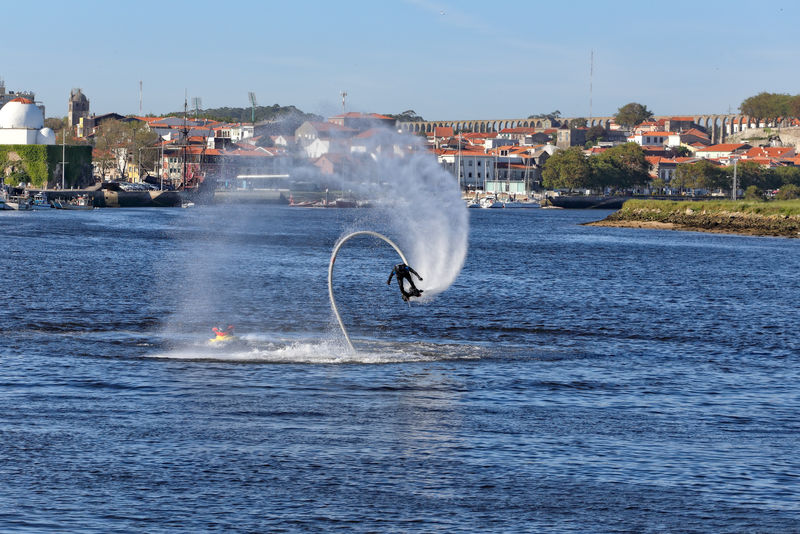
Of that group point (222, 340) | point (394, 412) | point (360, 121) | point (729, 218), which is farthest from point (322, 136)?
point (729, 218)

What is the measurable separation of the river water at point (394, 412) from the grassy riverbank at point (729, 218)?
335 ft

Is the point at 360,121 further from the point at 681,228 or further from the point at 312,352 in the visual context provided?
the point at 681,228

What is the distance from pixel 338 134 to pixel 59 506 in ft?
67.3

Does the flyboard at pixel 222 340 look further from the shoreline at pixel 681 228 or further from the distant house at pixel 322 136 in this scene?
the shoreline at pixel 681 228

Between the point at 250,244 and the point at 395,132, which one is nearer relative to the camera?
the point at 395,132

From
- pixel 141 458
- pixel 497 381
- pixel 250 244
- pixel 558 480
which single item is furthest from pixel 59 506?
pixel 250 244

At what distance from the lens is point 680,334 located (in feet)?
165

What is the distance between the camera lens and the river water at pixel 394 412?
22.1 metres

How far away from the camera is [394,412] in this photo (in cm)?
3041

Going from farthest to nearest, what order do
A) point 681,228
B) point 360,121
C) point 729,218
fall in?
1. point 681,228
2. point 729,218
3. point 360,121

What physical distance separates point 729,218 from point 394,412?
513ft

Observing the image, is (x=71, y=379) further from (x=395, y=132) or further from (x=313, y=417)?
(x=395, y=132)

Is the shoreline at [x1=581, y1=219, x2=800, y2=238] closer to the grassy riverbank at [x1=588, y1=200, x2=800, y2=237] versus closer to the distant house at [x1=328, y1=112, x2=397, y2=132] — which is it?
the grassy riverbank at [x1=588, y1=200, x2=800, y2=237]

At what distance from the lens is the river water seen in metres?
22.1
